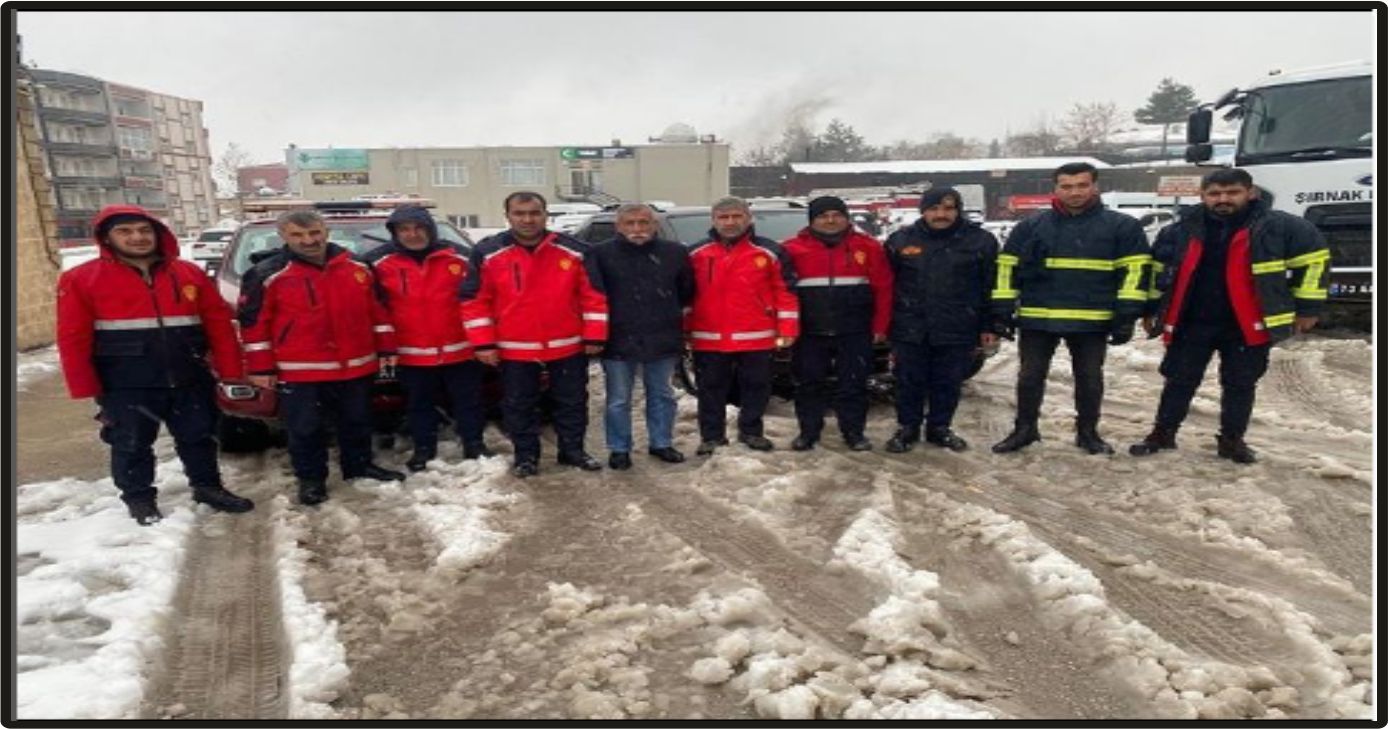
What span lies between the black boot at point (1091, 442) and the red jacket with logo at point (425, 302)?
3892 millimetres

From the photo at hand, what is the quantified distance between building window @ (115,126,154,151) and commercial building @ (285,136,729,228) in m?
29.2

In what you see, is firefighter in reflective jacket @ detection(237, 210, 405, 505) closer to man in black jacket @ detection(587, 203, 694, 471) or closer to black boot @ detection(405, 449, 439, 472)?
black boot @ detection(405, 449, 439, 472)

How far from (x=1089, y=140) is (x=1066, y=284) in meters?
82.4

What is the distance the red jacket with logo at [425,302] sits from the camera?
492 cm

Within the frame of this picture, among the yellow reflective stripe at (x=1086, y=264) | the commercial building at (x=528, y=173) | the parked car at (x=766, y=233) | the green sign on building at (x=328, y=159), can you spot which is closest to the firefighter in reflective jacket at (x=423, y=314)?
the parked car at (x=766, y=233)

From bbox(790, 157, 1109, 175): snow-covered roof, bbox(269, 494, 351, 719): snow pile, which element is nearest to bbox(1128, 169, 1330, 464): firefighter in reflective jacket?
bbox(269, 494, 351, 719): snow pile

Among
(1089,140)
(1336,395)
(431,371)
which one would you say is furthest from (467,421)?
(1089,140)

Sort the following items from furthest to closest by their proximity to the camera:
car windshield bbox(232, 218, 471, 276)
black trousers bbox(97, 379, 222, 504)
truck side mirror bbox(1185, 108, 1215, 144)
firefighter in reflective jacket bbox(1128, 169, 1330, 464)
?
truck side mirror bbox(1185, 108, 1215, 144)
car windshield bbox(232, 218, 471, 276)
firefighter in reflective jacket bbox(1128, 169, 1330, 464)
black trousers bbox(97, 379, 222, 504)

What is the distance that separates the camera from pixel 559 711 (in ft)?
8.77

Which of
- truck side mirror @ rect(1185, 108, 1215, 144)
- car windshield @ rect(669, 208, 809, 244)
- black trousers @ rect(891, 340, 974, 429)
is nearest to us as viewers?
black trousers @ rect(891, 340, 974, 429)

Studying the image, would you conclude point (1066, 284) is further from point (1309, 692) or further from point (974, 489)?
point (1309, 692)

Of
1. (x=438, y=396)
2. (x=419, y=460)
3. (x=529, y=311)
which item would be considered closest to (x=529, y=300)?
(x=529, y=311)

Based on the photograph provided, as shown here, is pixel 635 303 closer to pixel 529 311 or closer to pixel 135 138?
pixel 529 311

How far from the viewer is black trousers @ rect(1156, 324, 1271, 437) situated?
15.7 feet
